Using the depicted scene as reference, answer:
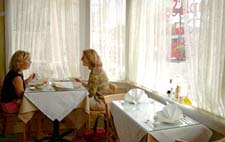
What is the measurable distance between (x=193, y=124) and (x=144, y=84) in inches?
53.8

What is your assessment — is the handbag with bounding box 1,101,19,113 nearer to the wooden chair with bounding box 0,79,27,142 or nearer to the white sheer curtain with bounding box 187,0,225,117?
the wooden chair with bounding box 0,79,27,142

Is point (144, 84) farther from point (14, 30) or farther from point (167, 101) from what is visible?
point (14, 30)

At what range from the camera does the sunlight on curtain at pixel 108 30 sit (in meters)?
3.62

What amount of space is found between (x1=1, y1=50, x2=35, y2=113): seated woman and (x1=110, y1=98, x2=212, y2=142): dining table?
1.23 meters

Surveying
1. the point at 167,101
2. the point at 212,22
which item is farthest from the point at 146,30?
the point at 212,22

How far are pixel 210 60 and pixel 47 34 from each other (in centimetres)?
228

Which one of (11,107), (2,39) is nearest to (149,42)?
(11,107)

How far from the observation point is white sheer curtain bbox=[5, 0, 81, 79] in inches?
133

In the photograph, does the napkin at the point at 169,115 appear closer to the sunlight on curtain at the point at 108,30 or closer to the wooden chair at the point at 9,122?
the wooden chair at the point at 9,122

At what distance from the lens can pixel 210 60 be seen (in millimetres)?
1905

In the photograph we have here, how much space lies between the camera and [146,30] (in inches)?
119

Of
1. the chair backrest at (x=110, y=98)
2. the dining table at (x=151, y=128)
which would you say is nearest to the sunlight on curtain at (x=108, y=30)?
the chair backrest at (x=110, y=98)

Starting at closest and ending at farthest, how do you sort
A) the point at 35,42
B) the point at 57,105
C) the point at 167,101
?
1. the point at 167,101
2. the point at 57,105
3. the point at 35,42

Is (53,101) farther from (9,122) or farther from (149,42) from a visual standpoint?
(149,42)
